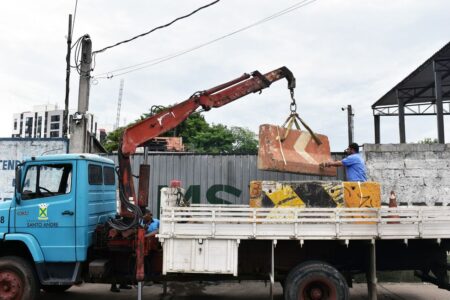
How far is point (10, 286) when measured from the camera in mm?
5723

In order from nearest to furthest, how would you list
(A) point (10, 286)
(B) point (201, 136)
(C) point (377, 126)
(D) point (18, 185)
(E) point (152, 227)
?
(A) point (10, 286), (D) point (18, 185), (E) point (152, 227), (C) point (377, 126), (B) point (201, 136)

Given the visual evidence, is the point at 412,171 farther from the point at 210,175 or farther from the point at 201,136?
the point at 201,136

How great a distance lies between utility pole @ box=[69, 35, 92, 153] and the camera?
9.88 metres

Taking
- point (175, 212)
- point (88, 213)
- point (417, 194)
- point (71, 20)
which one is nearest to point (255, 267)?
point (175, 212)

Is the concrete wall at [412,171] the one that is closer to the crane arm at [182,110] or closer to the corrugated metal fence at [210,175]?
the corrugated metal fence at [210,175]

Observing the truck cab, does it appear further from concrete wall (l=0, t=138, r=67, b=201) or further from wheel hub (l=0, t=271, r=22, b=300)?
concrete wall (l=0, t=138, r=67, b=201)

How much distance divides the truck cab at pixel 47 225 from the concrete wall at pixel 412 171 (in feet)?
22.4

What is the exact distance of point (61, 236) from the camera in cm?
579

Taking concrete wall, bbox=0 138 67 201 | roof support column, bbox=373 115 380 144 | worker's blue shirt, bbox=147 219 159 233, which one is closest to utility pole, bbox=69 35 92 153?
concrete wall, bbox=0 138 67 201

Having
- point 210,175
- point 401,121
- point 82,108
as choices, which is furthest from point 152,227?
point 401,121

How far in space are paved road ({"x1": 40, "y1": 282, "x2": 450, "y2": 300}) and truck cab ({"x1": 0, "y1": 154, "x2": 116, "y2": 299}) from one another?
1645 millimetres

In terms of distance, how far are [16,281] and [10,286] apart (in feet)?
0.35

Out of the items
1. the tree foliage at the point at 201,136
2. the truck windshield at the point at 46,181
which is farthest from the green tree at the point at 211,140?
the truck windshield at the point at 46,181

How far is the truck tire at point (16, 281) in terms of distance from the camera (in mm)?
5695
